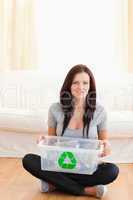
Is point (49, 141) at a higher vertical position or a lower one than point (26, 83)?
lower

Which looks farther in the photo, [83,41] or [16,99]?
[83,41]

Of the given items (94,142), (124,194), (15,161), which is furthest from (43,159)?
(15,161)

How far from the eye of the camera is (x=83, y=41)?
4324mm

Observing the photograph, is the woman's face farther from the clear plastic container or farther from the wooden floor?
the wooden floor

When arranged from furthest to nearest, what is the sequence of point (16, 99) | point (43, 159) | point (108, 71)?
point (108, 71), point (16, 99), point (43, 159)

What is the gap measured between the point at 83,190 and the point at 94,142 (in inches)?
12.1

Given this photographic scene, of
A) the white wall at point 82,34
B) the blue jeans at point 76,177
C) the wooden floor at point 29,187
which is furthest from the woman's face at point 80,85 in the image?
the white wall at point 82,34

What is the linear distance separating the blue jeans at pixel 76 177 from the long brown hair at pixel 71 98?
0.27m

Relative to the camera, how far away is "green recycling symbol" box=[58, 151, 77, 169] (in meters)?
2.35

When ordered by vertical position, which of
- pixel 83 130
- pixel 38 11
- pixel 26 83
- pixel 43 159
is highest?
pixel 38 11

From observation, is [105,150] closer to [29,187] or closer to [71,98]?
[71,98]

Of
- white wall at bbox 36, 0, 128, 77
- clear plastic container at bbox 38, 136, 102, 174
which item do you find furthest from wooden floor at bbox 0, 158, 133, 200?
white wall at bbox 36, 0, 128, 77

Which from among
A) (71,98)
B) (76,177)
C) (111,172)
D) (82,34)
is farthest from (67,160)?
(82,34)

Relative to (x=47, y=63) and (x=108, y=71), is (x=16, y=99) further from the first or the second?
(x=108, y=71)
